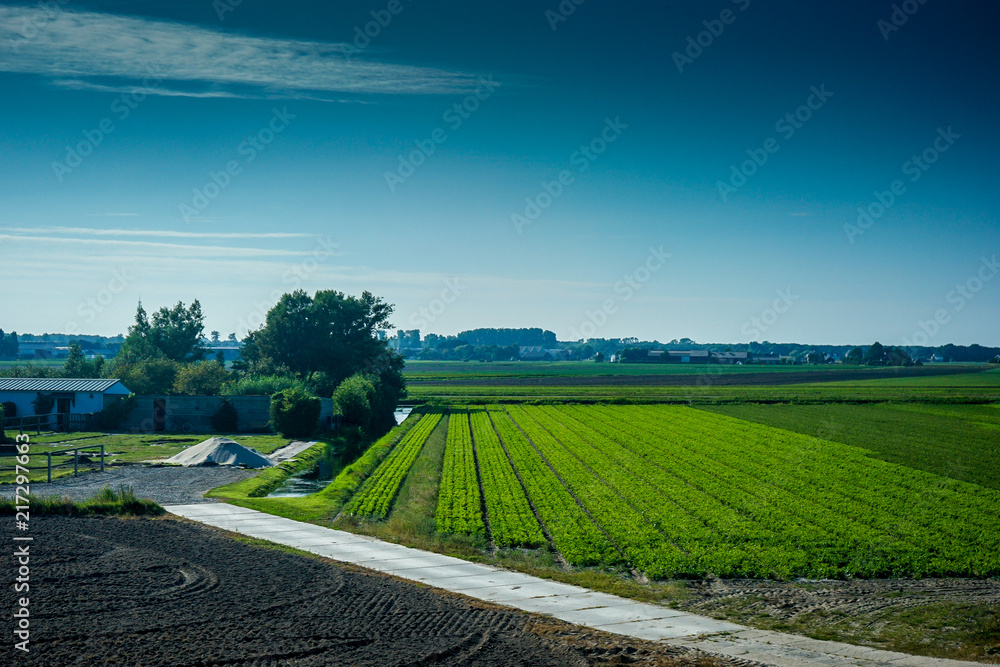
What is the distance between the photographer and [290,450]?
43844mm

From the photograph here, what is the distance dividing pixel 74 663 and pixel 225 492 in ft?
56.6

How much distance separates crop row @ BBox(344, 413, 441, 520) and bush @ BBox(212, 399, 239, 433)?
1270cm

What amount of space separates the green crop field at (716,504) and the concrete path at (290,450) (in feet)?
19.4

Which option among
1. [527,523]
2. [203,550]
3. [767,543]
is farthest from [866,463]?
[203,550]

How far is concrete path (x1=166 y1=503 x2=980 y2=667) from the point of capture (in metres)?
12.5

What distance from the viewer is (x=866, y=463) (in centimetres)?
3384

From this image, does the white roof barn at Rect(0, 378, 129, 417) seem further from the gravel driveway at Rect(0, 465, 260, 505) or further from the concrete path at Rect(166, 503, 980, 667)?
the concrete path at Rect(166, 503, 980, 667)

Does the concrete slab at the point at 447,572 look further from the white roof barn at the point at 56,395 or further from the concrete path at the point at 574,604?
the white roof barn at the point at 56,395

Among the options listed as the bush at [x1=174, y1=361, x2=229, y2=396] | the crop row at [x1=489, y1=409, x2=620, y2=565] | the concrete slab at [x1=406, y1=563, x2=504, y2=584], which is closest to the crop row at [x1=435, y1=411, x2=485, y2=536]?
the crop row at [x1=489, y1=409, x2=620, y2=565]

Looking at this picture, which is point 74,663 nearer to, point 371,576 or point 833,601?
point 371,576

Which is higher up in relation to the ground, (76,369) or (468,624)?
(76,369)

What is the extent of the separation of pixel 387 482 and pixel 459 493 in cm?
415

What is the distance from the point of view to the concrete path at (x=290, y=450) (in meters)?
40.3

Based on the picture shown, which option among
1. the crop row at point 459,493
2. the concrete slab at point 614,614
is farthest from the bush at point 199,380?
the concrete slab at point 614,614
